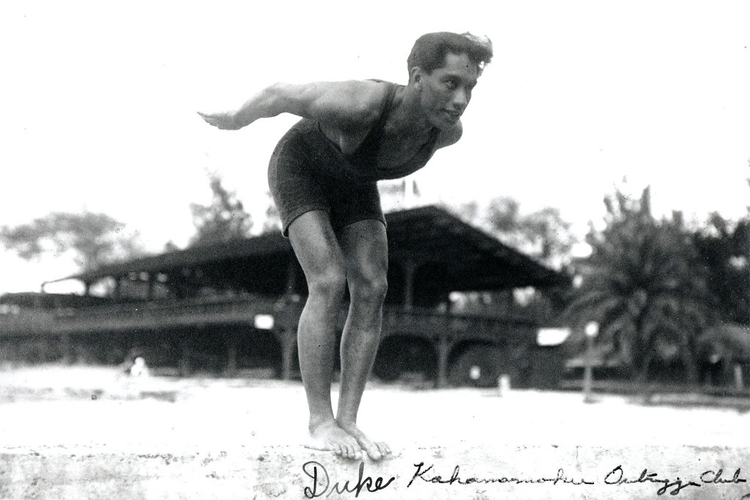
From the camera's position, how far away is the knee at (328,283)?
8.22 feet

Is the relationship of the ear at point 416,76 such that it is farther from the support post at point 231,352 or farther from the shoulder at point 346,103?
the support post at point 231,352

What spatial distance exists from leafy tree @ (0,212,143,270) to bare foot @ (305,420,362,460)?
21257mm

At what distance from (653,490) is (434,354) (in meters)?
24.4

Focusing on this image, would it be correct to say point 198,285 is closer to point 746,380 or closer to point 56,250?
point 56,250

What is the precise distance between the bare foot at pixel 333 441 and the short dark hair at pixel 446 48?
1104mm

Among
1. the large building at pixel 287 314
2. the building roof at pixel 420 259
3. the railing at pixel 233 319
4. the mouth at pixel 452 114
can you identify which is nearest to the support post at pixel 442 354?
the large building at pixel 287 314

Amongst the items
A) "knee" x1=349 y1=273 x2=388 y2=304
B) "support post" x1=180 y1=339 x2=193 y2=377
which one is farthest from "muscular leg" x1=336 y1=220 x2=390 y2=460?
"support post" x1=180 y1=339 x2=193 y2=377

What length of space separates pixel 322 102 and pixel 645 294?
23.9 meters

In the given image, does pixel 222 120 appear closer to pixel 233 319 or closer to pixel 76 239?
pixel 233 319

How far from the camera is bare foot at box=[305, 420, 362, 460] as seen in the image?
7.41ft

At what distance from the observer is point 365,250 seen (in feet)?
8.80
